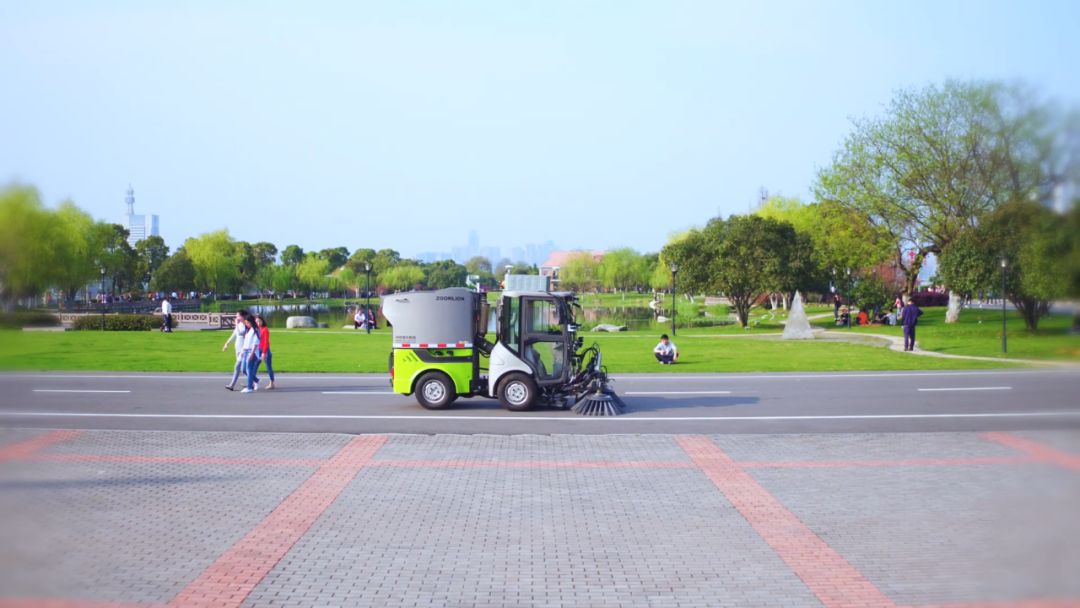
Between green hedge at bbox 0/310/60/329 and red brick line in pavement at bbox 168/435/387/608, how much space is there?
5.39 m

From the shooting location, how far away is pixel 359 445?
14789mm

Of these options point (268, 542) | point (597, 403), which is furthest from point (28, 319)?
point (597, 403)

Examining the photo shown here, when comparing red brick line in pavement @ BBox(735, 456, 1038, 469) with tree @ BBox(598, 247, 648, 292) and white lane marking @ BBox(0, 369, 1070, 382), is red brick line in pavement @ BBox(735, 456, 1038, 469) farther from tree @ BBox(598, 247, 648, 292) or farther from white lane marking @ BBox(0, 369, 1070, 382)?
tree @ BBox(598, 247, 648, 292)

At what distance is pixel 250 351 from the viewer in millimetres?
21812

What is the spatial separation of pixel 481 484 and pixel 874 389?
14.5 meters

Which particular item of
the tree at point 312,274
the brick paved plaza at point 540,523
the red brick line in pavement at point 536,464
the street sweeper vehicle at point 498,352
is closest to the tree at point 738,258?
the street sweeper vehicle at point 498,352

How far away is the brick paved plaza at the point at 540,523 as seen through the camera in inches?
110

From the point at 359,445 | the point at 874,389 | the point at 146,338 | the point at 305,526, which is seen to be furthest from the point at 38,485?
the point at 146,338

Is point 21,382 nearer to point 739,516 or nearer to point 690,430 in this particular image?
point 739,516

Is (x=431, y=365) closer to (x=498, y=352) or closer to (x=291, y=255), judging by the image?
(x=498, y=352)

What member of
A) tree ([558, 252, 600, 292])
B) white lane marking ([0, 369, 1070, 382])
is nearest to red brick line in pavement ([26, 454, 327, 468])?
white lane marking ([0, 369, 1070, 382])

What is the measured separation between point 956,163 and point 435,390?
50.3 ft

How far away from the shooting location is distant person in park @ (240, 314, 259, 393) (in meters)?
21.7

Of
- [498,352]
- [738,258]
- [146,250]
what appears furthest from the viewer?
[738,258]
